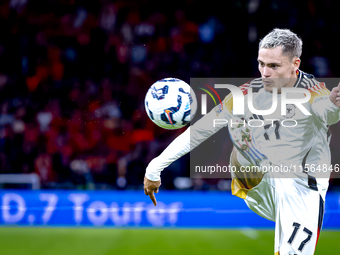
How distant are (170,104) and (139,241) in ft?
6.47

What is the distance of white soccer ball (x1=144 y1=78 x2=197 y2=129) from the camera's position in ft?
8.22

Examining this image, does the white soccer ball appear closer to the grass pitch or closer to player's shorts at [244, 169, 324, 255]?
player's shorts at [244, 169, 324, 255]

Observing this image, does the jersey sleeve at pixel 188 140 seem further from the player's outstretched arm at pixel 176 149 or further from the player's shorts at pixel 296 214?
the player's shorts at pixel 296 214

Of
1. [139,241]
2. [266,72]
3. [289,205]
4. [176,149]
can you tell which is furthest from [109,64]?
[289,205]

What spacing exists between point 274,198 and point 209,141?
282 cm

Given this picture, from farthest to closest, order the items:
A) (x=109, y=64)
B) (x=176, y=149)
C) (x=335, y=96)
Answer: (x=109, y=64) < (x=176, y=149) < (x=335, y=96)

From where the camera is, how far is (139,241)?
3.93 meters

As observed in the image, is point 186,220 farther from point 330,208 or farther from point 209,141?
point 330,208

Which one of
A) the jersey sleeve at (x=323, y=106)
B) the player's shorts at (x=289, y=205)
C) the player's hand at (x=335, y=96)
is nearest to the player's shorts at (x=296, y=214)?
the player's shorts at (x=289, y=205)

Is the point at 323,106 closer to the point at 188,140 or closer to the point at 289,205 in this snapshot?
the point at 289,205

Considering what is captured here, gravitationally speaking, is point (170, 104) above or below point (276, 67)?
below

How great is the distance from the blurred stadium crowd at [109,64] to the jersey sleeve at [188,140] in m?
2.64

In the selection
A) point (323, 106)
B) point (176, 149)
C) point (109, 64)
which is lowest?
point (176, 149)

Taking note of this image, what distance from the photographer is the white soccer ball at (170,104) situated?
2.51m
